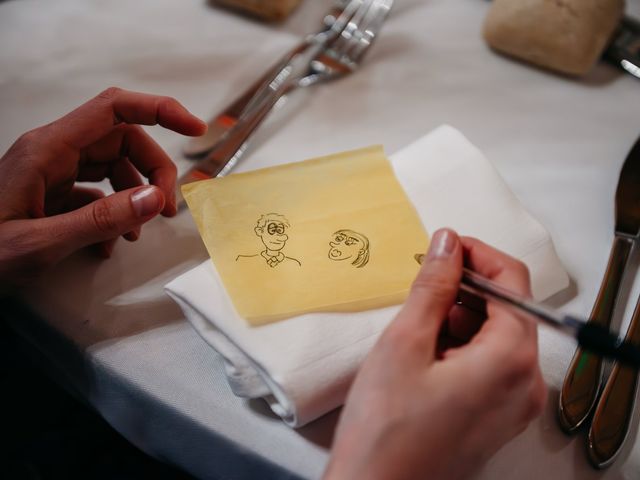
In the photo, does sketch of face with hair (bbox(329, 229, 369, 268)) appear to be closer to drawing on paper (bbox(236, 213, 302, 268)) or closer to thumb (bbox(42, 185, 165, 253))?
drawing on paper (bbox(236, 213, 302, 268))

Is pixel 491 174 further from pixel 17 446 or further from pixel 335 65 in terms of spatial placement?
pixel 17 446

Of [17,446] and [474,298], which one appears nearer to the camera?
[474,298]

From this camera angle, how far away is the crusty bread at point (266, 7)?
3.28 ft

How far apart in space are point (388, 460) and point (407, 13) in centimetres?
84

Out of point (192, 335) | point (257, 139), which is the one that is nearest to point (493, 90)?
point (257, 139)

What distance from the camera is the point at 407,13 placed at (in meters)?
1.04

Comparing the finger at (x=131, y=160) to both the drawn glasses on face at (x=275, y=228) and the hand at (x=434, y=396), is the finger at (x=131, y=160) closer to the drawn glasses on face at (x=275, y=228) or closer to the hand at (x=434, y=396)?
the drawn glasses on face at (x=275, y=228)

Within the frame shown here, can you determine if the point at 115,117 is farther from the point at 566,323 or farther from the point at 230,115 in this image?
the point at 566,323

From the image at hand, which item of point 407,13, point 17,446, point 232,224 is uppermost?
point 407,13

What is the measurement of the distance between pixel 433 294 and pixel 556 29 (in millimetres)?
611

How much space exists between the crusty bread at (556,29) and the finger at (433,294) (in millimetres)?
546

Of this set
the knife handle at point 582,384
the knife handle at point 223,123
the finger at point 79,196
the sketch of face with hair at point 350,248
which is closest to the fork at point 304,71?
the knife handle at point 223,123

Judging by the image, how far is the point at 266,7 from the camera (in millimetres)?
1001

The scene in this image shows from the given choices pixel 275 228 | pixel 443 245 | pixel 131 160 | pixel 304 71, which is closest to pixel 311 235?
pixel 275 228
